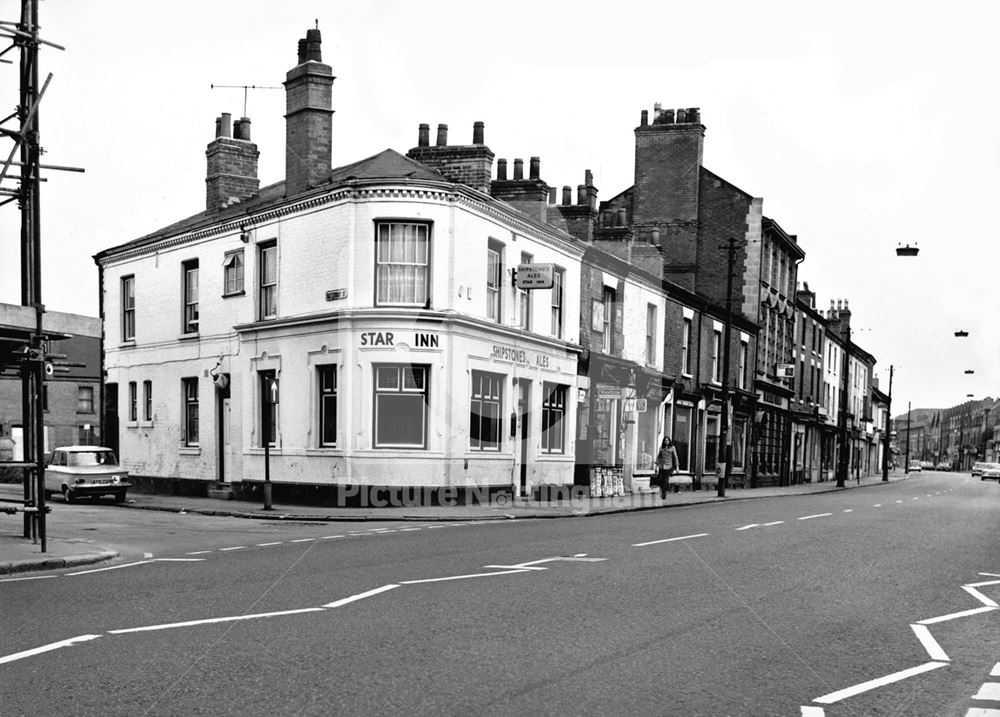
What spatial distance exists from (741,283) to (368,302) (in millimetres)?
26519

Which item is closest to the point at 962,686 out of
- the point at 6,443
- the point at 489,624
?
the point at 489,624

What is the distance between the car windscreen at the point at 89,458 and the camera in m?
27.7

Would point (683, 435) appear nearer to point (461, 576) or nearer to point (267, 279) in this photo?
point (267, 279)

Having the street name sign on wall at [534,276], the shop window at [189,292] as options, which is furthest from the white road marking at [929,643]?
the shop window at [189,292]

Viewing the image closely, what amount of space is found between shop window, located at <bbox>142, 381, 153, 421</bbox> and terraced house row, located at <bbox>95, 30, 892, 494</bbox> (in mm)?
103

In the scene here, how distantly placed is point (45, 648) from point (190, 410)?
24314 mm

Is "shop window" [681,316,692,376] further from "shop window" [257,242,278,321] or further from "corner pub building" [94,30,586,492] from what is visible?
"shop window" [257,242,278,321]

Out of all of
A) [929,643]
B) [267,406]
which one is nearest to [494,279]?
[267,406]

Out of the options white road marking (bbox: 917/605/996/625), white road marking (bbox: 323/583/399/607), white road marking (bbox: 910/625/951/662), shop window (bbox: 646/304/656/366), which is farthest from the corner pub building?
white road marking (bbox: 910/625/951/662)

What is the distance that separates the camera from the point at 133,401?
3291 cm

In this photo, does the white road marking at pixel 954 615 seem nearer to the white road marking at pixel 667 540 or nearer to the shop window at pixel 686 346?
the white road marking at pixel 667 540

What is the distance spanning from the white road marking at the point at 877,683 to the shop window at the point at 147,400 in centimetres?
2921

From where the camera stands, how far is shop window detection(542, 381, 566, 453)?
2945 cm

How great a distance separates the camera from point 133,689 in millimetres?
5852
